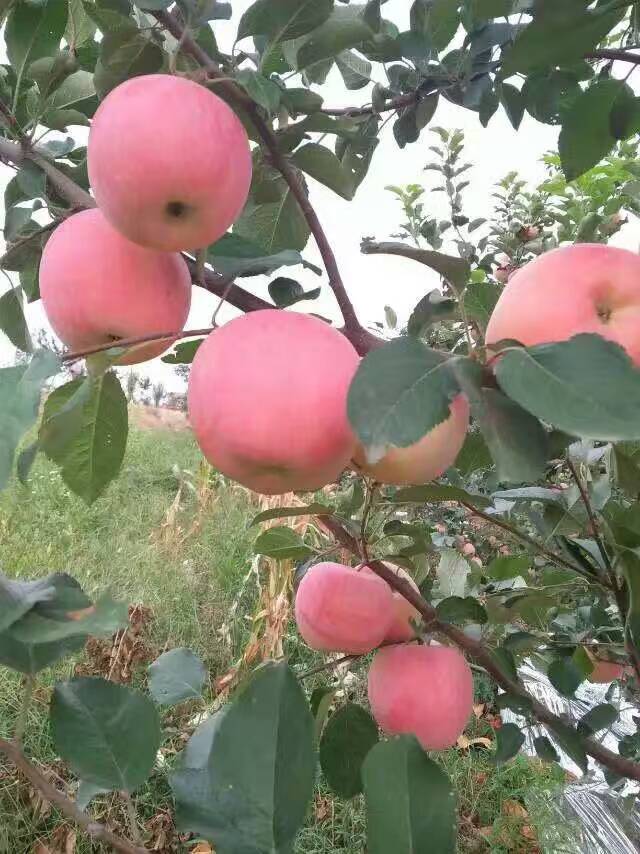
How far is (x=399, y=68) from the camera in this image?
2.65 ft

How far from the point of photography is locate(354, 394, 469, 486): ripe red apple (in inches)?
16.9

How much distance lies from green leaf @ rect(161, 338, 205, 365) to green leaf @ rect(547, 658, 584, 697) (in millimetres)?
553

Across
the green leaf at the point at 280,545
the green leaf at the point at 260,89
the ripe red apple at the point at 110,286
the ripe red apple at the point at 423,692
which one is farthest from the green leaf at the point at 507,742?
the green leaf at the point at 260,89

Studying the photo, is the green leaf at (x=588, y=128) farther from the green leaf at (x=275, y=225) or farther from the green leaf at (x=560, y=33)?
the green leaf at (x=275, y=225)

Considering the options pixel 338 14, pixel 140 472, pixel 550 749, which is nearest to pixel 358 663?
pixel 550 749

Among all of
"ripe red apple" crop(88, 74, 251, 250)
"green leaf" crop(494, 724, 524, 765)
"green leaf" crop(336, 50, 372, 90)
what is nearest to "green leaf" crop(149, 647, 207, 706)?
"green leaf" crop(494, 724, 524, 765)

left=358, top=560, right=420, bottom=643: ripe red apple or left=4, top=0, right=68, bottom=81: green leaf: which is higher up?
left=4, top=0, right=68, bottom=81: green leaf

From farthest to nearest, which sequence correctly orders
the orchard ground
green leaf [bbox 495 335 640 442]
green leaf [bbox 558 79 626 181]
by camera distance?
the orchard ground < green leaf [bbox 558 79 626 181] < green leaf [bbox 495 335 640 442]

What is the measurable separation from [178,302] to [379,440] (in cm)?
24

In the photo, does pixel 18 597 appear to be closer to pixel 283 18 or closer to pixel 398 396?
pixel 398 396

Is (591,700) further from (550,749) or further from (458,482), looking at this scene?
(458,482)

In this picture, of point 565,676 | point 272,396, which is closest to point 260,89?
point 272,396

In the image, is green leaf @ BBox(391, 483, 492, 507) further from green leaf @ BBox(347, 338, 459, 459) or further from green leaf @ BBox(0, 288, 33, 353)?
green leaf @ BBox(0, 288, 33, 353)

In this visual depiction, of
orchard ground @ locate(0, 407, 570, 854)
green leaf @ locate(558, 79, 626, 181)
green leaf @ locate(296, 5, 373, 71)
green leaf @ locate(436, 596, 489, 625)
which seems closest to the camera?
green leaf @ locate(296, 5, 373, 71)
